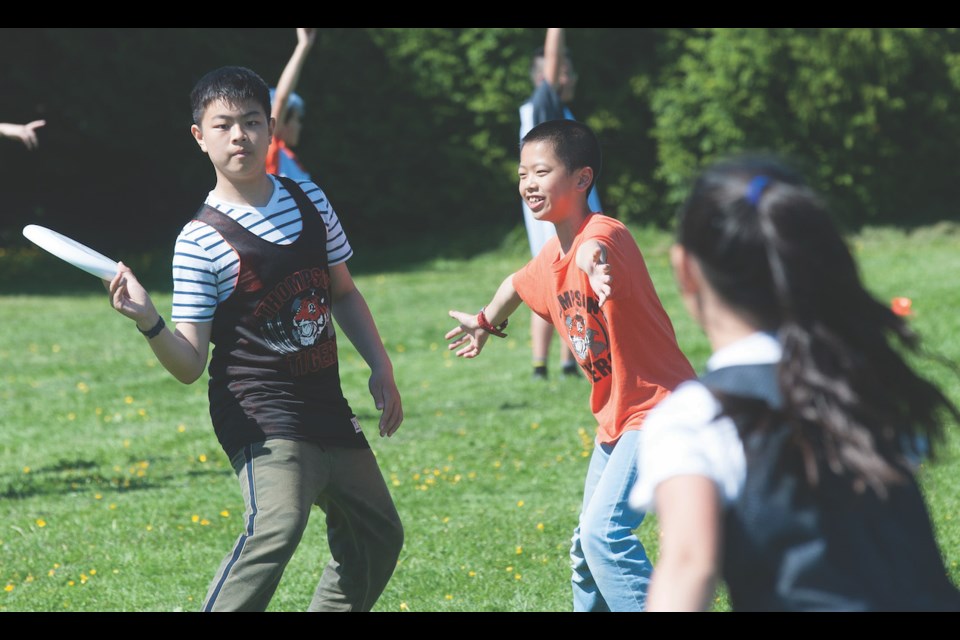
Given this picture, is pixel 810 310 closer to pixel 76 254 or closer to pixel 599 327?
pixel 599 327

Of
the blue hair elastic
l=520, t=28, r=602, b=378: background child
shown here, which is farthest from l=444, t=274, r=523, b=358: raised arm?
l=520, t=28, r=602, b=378: background child

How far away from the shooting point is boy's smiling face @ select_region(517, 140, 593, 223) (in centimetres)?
390

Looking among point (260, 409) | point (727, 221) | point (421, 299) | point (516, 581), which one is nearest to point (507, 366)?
point (421, 299)

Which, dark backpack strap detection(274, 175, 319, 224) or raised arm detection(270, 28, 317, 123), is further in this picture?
raised arm detection(270, 28, 317, 123)

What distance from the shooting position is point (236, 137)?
11.8 feet

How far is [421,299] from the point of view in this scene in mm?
13242

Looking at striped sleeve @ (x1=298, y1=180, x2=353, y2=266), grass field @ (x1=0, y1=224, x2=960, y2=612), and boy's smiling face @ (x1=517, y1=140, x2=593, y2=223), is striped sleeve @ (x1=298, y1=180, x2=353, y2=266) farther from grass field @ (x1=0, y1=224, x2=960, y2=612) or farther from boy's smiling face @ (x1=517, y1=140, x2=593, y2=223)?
grass field @ (x1=0, y1=224, x2=960, y2=612)

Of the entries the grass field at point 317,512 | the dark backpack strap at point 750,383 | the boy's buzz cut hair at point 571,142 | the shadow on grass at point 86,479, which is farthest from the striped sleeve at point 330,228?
the shadow on grass at point 86,479

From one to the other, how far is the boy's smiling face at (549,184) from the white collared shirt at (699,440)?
74.6 inches

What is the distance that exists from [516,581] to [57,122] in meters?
14.4

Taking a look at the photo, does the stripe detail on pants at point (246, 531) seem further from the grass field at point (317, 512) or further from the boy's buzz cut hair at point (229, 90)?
the grass field at point (317, 512)

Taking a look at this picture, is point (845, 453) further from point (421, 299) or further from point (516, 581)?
point (421, 299)

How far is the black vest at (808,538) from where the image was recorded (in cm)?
196

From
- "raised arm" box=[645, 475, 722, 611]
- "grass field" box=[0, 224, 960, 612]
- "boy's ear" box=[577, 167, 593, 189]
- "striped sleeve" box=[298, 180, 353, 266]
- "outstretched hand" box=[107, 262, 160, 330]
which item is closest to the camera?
"raised arm" box=[645, 475, 722, 611]
